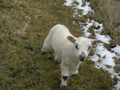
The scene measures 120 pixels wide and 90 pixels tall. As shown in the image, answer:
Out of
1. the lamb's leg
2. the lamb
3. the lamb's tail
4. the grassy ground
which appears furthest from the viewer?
the lamb's leg

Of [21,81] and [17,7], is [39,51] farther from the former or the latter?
[17,7]

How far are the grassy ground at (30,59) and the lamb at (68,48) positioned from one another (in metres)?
0.63

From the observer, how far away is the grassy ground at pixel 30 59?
7.09m


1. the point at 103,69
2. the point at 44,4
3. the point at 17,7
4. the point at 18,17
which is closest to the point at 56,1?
the point at 44,4

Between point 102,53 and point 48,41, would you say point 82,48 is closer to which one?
point 48,41

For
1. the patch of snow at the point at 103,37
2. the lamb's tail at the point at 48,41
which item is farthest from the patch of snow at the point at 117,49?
the lamb's tail at the point at 48,41

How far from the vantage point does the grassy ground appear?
709 centimetres

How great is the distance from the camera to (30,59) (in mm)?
8023

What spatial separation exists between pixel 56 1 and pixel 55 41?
640 cm

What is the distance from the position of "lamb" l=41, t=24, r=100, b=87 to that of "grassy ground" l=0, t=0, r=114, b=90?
63 cm

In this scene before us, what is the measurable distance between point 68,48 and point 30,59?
1.96 metres

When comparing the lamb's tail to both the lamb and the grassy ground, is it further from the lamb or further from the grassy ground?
the grassy ground

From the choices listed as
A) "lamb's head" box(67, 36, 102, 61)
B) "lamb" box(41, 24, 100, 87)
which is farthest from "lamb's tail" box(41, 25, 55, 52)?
"lamb's head" box(67, 36, 102, 61)

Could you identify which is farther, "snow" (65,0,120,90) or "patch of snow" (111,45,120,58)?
"patch of snow" (111,45,120,58)
